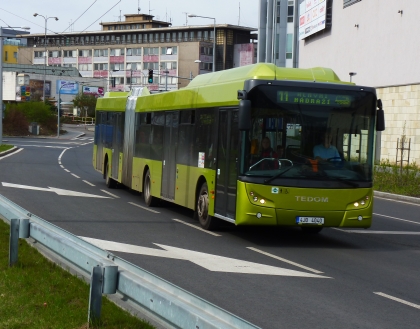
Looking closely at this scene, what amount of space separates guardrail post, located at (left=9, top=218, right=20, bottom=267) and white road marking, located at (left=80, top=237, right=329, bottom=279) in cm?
250

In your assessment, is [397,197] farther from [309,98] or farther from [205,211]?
[309,98]

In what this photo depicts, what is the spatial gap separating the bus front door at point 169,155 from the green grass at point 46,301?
7875 mm

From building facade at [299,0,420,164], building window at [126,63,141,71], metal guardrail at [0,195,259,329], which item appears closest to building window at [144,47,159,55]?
building window at [126,63,141,71]

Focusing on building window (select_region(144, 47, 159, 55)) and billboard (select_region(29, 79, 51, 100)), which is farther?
building window (select_region(144, 47, 159, 55))

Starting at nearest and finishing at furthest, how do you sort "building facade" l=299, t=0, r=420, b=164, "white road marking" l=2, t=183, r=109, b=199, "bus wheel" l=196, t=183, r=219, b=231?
"bus wheel" l=196, t=183, r=219, b=231, "white road marking" l=2, t=183, r=109, b=199, "building facade" l=299, t=0, r=420, b=164

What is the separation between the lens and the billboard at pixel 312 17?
5366cm

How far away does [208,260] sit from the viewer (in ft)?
37.3

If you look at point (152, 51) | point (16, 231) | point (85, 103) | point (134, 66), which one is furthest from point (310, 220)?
point (134, 66)

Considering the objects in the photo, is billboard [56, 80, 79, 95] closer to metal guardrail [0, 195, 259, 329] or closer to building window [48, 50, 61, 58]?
building window [48, 50, 61, 58]

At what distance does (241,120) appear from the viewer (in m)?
12.8

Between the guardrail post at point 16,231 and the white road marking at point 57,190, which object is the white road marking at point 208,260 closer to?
the guardrail post at point 16,231

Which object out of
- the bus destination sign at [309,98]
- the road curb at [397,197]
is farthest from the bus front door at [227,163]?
the road curb at [397,197]

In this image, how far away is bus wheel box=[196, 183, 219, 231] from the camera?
14883 mm

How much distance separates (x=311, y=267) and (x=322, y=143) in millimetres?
2715
